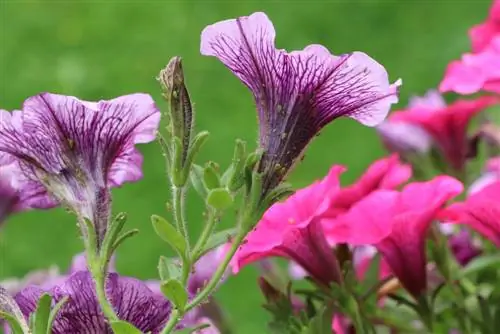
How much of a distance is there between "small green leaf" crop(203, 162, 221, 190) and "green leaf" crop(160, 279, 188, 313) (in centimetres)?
6

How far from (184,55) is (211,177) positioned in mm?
1845

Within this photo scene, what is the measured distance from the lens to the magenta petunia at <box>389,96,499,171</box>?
838mm

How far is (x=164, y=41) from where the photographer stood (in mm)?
2379

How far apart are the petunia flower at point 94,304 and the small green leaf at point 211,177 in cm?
7

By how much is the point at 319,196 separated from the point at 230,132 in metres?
1.47

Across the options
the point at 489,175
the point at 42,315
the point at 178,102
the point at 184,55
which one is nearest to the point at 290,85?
the point at 178,102

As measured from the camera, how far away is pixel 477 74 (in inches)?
25.8

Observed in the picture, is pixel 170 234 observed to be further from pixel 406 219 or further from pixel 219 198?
pixel 406 219

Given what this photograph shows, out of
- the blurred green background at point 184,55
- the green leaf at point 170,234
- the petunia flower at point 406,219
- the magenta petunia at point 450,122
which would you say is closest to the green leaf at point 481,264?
the petunia flower at point 406,219

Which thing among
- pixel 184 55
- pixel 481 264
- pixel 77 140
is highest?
pixel 184 55

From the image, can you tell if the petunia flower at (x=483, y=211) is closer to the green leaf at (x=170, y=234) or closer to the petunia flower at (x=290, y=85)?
Result: the petunia flower at (x=290, y=85)

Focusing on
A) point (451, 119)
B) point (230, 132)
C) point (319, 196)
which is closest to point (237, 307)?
point (230, 132)

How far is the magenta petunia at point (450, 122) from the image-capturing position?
84cm

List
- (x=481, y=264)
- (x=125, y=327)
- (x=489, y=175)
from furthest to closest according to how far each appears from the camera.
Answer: (x=489, y=175) < (x=481, y=264) < (x=125, y=327)
